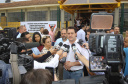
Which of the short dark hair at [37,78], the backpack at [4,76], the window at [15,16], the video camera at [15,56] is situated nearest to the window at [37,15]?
the window at [15,16]

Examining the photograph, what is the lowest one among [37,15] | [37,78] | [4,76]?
[4,76]

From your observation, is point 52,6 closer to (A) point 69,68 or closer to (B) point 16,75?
(A) point 69,68

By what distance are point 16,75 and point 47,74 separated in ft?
2.03

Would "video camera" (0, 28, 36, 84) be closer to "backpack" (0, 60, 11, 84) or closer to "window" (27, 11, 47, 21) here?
"backpack" (0, 60, 11, 84)

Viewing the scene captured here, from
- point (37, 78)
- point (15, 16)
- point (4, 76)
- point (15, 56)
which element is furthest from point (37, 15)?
point (37, 78)

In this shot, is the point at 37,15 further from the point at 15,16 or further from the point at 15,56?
the point at 15,56

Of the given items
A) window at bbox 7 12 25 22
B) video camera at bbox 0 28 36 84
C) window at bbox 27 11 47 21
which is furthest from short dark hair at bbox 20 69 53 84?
window at bbox 7 12 25 22

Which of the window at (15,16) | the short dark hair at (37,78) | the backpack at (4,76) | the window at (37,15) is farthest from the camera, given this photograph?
the window at (15,16)

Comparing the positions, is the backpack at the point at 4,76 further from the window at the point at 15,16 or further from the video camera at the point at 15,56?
the window at the point at 15,16

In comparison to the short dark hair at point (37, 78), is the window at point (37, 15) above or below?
above

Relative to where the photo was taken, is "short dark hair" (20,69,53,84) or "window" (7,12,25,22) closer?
"short dark hair" (20,69,53,84)

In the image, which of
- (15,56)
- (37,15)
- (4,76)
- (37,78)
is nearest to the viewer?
(37,78)

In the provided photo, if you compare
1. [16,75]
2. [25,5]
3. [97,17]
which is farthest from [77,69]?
[25,5]

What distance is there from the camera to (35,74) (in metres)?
1.26
